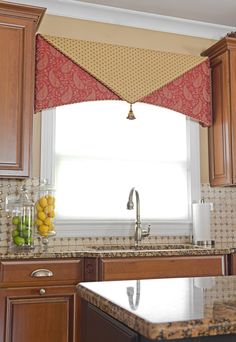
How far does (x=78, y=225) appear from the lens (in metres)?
3.14

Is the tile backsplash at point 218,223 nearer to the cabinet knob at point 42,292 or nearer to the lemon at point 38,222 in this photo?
the lemon at point 38,222

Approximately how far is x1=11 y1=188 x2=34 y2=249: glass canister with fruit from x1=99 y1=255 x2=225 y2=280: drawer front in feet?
1.78

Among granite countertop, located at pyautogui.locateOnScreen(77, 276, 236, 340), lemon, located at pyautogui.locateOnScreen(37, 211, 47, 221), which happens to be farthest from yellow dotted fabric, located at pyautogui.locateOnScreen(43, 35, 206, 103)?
granite countertop, located at pyautogui.locateOnScreen(77, 276, 236, 340)

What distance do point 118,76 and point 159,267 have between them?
4.62ft

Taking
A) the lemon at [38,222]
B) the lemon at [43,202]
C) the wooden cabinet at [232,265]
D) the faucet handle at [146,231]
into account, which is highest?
the lemon at [43,202]

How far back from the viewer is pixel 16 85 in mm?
2805

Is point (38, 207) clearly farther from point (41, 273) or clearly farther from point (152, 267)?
→ point (152, 267)

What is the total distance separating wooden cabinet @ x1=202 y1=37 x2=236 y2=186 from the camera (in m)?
3.31

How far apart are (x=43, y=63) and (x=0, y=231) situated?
1.17 metres

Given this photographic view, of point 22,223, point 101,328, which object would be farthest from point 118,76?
point 101,328

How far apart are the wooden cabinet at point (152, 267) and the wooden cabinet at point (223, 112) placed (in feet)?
2.50

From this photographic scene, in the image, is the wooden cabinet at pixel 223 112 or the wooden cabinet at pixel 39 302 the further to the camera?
the wooden cabinet at pixel 223 112

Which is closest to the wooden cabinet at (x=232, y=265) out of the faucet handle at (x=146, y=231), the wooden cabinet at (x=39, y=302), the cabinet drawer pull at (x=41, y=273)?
the faucet handle at (x=146, y=231)

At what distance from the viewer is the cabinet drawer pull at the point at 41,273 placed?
2.41 metres
